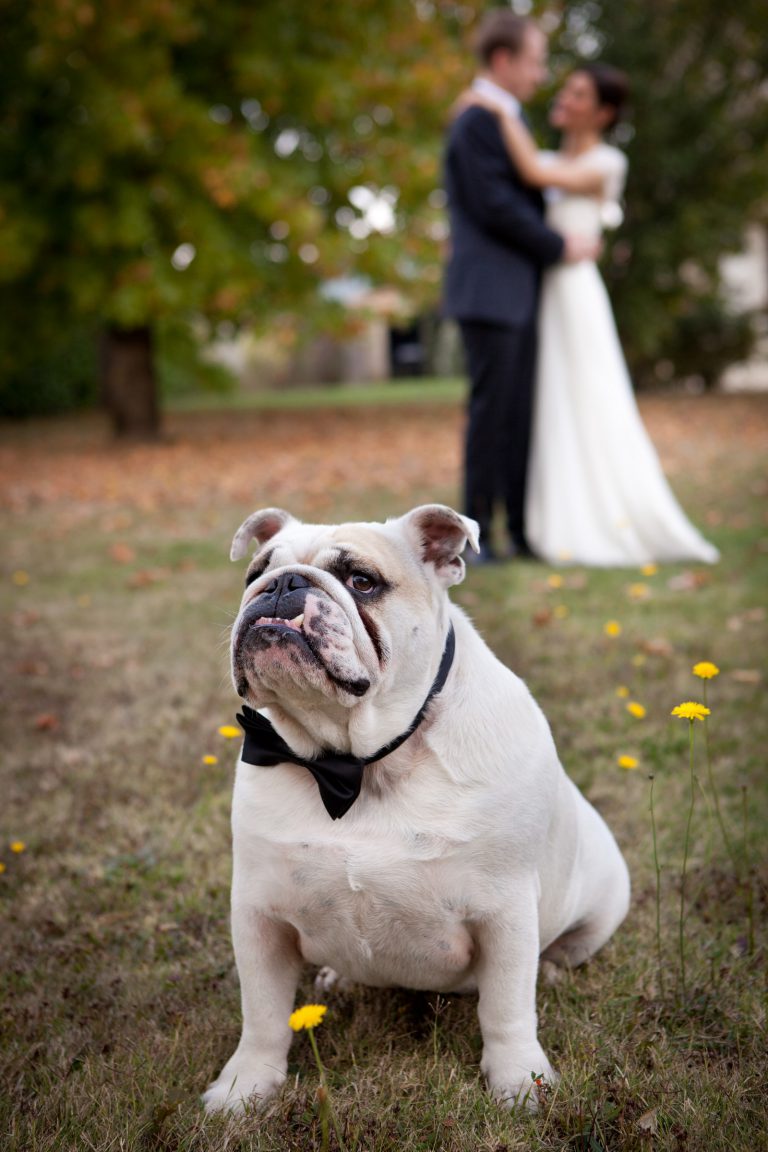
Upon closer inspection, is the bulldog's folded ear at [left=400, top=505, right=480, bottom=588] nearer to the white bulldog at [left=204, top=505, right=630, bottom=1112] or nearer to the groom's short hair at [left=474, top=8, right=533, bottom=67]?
the white bulldog at [left=204, top=505, right=630, bottom=1112]

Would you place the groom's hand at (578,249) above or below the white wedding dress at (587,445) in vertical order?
above

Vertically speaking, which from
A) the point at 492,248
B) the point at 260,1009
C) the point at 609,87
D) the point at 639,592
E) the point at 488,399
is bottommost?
the point at 639,592

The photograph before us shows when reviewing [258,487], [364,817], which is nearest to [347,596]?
[364,817]

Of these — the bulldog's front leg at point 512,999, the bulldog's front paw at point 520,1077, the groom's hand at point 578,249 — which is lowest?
the bulldog's front paw at point 520,1077

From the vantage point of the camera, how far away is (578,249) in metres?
6.52

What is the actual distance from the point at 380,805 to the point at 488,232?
16.0ft

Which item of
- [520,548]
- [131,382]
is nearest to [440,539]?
[520,548]

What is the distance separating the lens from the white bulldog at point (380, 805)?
2037 mm

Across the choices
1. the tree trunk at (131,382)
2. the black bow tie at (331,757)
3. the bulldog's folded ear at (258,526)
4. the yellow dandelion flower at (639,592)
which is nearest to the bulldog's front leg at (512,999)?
the black bow tie at (331,757)

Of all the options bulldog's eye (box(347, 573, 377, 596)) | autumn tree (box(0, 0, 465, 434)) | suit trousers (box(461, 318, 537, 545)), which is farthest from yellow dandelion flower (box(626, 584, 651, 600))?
autumn tree (box(0, 0, 465, 434))

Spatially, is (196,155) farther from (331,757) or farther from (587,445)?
(331,757)

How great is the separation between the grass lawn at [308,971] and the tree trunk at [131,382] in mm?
7837

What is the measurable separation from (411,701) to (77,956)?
126cm

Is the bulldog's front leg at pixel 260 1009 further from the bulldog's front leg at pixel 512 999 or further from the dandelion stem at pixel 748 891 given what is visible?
the dandelion stem at pixel 748 891
